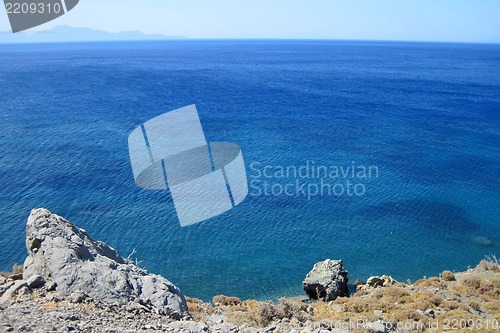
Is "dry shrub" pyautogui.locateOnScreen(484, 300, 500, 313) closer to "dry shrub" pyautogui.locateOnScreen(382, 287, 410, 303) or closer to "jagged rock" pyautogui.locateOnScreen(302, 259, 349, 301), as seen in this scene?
"dry shrub" pyautogui.locateOnScreen(382, 287, 410, 303)

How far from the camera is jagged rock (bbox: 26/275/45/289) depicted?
41.5 feet

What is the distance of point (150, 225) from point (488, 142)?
4817cm

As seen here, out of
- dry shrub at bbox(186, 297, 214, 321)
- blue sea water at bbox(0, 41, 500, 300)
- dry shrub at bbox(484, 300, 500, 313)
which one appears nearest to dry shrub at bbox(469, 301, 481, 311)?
dry shrub at bbox(484, 300, 500, 313)

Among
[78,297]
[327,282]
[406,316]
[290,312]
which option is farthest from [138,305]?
[327,282]

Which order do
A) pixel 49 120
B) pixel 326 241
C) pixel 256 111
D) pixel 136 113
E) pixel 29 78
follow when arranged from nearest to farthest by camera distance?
pixel 326 241
pixel 49 120
pixel 136 113
pixel 256 111
pixel 29 78

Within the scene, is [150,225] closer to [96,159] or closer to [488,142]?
[96,159]

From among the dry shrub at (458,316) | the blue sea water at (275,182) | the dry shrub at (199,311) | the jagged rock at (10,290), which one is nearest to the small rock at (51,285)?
the jagged rock at (10,290)

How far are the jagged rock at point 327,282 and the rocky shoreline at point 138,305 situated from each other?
3.43m

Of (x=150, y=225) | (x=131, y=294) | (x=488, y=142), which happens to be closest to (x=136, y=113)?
(x=150, y=225)

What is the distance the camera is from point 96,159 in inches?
1759

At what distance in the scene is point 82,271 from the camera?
13320 millimetres

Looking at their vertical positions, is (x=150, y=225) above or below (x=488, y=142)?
above

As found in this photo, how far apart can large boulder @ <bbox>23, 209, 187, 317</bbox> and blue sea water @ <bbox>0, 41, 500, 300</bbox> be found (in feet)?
37.5

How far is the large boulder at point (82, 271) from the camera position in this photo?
13.0m
